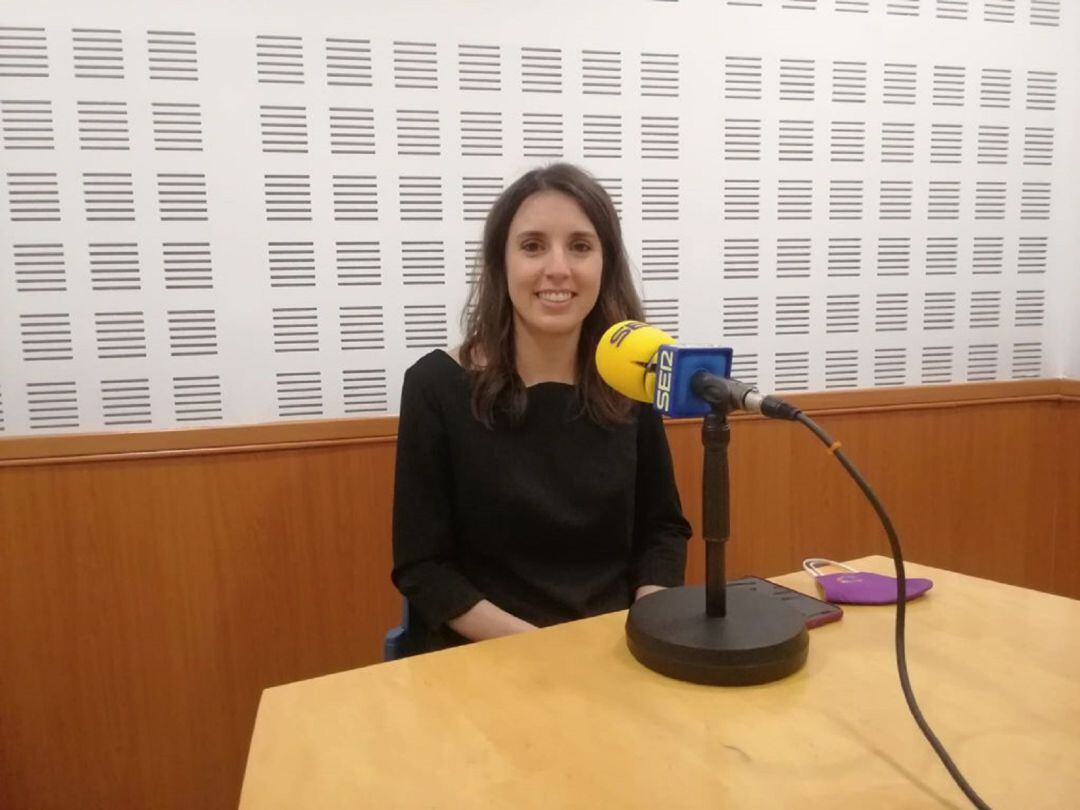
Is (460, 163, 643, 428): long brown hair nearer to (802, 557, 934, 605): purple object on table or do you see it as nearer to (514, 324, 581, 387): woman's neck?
(514, 324, 581, 387): woman's neck

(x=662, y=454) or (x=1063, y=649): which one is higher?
(x=662, y=454)

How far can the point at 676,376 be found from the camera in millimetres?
871

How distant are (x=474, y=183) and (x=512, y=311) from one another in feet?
1.72

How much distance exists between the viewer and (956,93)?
227 cm

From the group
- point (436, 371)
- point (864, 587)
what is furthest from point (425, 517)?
point (864, 587)

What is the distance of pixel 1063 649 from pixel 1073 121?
2.13m

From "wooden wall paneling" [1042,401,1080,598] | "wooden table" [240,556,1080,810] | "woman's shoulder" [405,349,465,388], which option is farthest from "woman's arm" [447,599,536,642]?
"wooden wall paneling" [1042,401,1080,598]

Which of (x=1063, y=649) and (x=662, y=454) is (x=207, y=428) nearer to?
(x=662, y=454)

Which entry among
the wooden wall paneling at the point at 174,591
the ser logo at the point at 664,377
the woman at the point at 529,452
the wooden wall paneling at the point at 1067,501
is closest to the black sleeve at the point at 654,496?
the woman at the point at 529,452

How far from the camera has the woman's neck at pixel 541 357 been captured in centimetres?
151

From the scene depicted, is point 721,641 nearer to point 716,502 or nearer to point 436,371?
point 716,502

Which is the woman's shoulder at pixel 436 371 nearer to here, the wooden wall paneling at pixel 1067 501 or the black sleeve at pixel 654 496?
the black sleeve at pixel 654 496

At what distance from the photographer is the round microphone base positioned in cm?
88

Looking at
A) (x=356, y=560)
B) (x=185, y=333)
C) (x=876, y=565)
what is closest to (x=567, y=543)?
→ (x=876, y=565)
